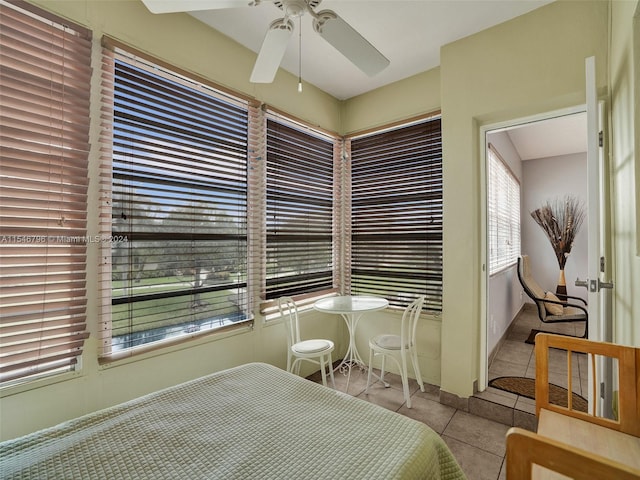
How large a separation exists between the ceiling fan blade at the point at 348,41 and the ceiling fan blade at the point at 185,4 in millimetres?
328

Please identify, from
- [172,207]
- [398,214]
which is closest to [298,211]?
[398,214]

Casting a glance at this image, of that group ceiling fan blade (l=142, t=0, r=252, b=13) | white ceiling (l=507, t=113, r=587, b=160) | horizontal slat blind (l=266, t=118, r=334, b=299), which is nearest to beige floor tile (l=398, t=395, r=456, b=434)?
horizontal slat blind (l=266, t=118, r=334, b=299)

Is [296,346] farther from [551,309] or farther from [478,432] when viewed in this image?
[551,309]

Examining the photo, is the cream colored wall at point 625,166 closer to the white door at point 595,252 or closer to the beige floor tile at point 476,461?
the white door at point 595,252

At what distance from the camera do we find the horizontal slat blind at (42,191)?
142 cm

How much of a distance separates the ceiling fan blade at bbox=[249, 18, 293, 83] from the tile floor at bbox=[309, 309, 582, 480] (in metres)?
2.53

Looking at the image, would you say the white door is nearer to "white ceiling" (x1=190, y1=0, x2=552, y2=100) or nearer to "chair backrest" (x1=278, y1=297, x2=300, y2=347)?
"white ceiling" (x1=190, y1=0, x2=552, y2=100)

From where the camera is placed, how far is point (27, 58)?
4.84 ft

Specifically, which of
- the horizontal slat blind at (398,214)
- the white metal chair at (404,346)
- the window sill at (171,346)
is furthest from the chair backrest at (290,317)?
the horizontal slat blind at (398,214)

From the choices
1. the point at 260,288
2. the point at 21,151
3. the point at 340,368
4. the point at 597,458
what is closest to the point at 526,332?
the point at 340,368

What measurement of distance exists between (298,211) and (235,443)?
217cm

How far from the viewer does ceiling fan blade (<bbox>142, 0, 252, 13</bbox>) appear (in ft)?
4.07

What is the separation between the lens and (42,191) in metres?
1.51

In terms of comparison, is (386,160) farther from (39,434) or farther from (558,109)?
(39,434)
